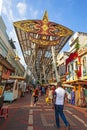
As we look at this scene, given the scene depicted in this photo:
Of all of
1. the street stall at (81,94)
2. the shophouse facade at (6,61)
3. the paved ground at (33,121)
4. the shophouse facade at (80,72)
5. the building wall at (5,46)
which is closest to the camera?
the paved ground at (33,121)

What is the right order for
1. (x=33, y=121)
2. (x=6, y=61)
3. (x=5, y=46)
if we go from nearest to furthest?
(x=6, y=61) < (x=33, y=121) < (x=5, y=46)

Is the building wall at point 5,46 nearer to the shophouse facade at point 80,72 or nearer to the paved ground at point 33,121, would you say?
the shophouse facade at point 80,72

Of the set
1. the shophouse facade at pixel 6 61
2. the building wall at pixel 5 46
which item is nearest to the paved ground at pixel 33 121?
the shophouse facade at pixel 6 61

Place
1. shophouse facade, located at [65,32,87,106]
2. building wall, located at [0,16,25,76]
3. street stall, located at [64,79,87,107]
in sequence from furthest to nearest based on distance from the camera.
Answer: building wall, located at [0,16,25,76] → shophouse facade, located at [65,32,87,106] → street stall, located at [64,79,87,107]

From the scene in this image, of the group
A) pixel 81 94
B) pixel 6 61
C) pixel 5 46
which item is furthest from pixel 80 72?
pixel 6 61

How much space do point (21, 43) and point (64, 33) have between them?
548 inches

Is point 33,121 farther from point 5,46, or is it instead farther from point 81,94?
point 5,46

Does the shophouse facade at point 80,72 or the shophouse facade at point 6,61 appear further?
the shophouse facade at point 80,72

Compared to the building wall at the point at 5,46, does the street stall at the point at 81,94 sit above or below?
below

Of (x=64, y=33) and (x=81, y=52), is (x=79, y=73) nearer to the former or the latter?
(x=81, y=52)

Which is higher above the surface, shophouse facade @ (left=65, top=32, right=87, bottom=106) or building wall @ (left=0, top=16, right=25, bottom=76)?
building wall @ (left=0, top=16, right=25, bottom=76)

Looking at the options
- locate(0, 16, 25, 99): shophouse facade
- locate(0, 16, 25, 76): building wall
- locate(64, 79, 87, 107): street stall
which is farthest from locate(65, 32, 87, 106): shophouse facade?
locate(0, 16, 25, 76): building wall

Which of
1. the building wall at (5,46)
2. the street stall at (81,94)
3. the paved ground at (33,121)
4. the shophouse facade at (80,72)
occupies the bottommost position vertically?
the paved ground at (33,121)

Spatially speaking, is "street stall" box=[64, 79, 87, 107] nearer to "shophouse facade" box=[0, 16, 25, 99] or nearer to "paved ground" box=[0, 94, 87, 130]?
"shophouse facade" box=[0, 16, 25, 99]
